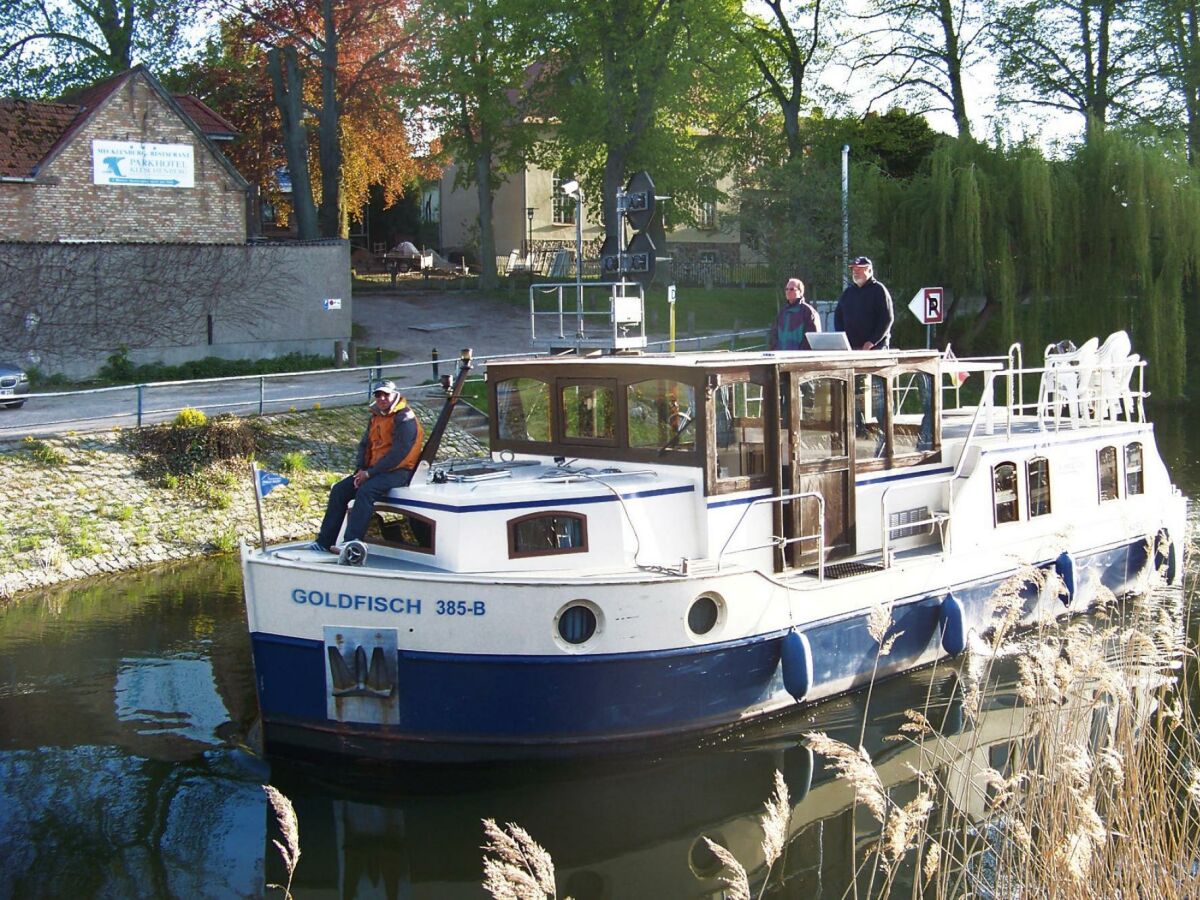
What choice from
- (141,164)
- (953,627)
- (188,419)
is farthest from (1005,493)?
(141,164)

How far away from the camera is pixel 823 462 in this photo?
1180 cm

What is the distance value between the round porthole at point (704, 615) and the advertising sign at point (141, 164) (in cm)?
2447

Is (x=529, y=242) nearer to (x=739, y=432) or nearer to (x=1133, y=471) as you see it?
(x=1133, y=471)

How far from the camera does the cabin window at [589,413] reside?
11.6 m

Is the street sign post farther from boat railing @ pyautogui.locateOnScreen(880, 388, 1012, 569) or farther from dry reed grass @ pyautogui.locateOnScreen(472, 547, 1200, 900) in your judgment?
dry reed grass @ pyautogui.locateOnScreen(472, 547, 1200, 900)

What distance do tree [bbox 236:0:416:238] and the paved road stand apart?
3358 millimetres

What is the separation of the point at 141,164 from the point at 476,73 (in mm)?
11467

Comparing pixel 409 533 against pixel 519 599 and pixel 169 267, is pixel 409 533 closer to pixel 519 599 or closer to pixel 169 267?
pixel 519 599

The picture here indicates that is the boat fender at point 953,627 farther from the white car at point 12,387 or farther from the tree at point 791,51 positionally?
the tree at point 791,51

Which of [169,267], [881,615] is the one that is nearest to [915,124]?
[169,267]

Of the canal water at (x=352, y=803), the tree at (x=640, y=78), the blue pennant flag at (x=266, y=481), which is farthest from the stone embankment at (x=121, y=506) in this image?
the tree at (x=640, y=78)

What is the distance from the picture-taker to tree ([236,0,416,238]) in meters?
36.9

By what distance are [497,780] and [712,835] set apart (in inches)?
72.0

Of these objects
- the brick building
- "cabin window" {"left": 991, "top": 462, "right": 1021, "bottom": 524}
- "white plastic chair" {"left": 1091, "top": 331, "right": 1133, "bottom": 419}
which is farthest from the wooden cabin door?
the brick building
